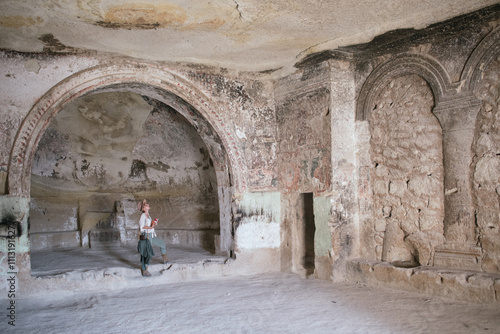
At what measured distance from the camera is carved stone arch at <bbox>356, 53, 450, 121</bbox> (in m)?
4.71

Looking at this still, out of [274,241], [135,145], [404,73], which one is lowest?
[274,241]

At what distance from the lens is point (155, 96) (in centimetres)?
619

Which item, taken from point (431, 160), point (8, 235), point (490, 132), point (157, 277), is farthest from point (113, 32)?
point (490, 132)

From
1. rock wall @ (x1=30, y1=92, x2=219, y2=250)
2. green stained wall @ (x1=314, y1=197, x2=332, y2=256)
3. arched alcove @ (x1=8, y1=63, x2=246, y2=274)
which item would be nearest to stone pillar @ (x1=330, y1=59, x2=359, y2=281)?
green stained wall @ (x1=314, y1=197, x2=332, y2=256)

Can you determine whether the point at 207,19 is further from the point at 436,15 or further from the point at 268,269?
the point at 268,269

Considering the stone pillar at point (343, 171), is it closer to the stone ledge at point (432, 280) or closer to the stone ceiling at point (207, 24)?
the stone ledge at point (432, 280)

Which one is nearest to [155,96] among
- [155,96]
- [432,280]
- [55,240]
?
[155,96]

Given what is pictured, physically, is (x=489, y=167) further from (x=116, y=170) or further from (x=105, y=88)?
(x=116, y=170)

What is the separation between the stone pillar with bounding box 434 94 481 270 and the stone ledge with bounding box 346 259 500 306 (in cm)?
20

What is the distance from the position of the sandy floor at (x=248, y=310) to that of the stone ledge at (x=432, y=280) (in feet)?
0.35

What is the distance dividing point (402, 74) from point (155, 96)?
12.1 feet

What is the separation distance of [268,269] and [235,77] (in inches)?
123

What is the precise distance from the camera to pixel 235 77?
20.5 feet

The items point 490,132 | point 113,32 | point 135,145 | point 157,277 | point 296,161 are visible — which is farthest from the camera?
point 135,145
